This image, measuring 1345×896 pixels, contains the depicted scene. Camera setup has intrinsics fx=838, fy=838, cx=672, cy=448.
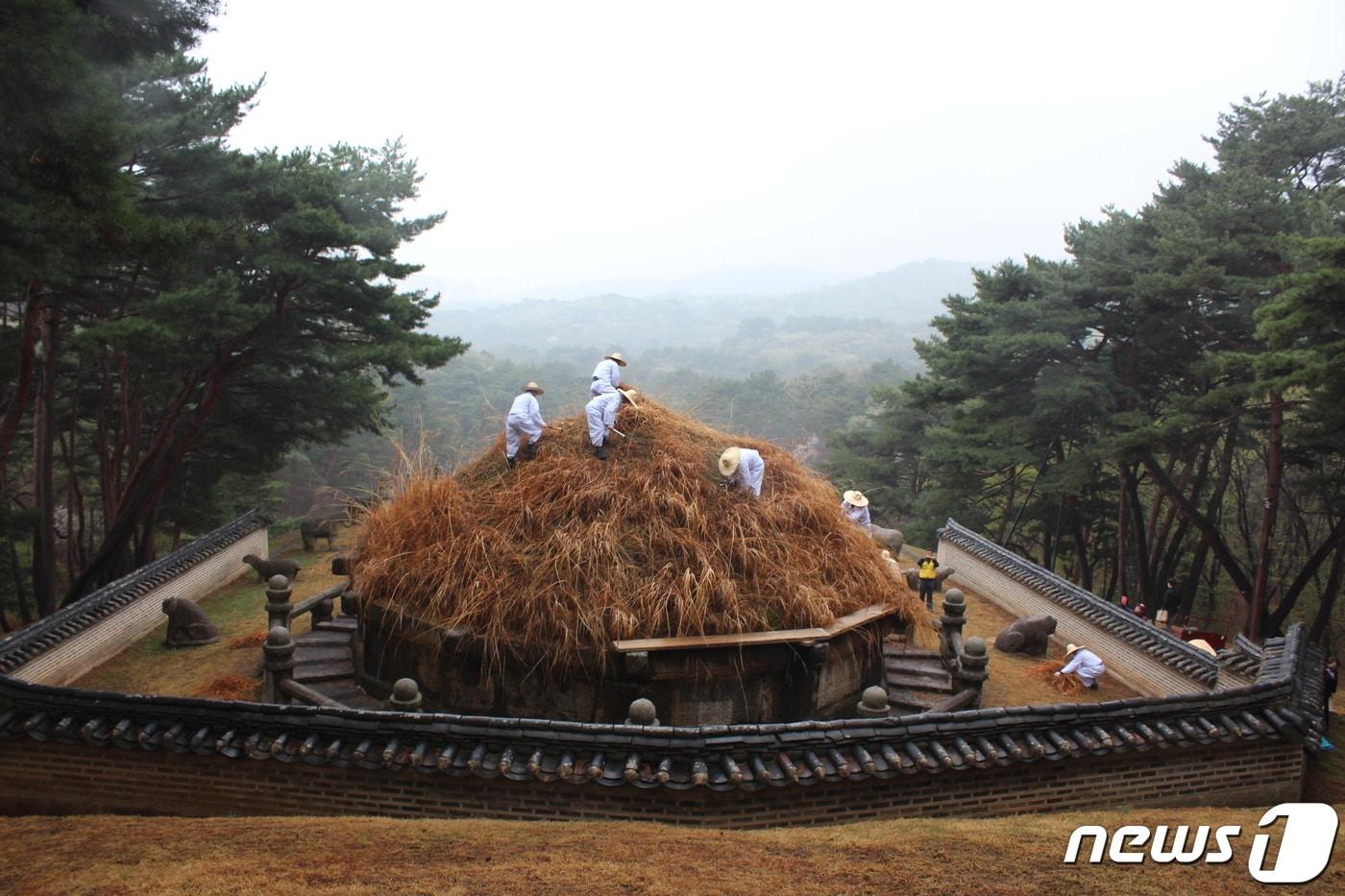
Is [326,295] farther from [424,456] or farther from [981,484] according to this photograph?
[981,484]

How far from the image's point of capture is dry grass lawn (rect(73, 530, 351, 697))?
31.1 ft

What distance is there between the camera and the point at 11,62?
518 cm

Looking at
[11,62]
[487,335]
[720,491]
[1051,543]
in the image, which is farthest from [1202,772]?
[487,335]

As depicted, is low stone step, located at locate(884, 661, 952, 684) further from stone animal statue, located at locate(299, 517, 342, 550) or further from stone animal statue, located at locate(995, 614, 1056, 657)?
stone animal statue, located at locate(299, 517, 342, 550)

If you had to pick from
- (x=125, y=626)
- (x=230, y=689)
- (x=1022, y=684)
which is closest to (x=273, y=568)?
(x=125, y=626)

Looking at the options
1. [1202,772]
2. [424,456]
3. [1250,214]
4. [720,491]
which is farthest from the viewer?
[1250,214]

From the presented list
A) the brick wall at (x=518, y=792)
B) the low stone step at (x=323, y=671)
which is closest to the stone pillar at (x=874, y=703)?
the brick wall at (x=518, y=792)

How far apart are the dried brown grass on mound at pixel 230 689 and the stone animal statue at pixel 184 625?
2073 mm

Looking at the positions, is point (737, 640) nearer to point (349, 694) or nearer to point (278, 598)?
point (349, 694)

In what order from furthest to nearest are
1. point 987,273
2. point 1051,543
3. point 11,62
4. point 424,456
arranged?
1. point 1051,543
2. point 987,273
3. point 424,456
4. point 11,62

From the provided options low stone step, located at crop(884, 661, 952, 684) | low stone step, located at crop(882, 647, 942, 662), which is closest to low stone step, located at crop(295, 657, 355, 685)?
low stone step, located at crop(884, 661, 952, 684)

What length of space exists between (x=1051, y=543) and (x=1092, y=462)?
5.89m

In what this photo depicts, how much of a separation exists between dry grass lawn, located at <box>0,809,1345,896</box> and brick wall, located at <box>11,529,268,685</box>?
4274 millimetres

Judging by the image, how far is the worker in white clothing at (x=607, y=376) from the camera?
890 cm
